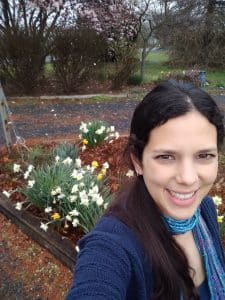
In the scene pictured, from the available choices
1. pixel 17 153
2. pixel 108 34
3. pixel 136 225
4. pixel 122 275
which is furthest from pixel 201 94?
pixel 108 34

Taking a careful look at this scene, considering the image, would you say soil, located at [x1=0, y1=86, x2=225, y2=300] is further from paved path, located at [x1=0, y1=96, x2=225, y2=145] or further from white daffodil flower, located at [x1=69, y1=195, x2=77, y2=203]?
paved path, located at [x1=0, y1=96, x2=225, y2=145]

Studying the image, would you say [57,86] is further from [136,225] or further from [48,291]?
[136,225]

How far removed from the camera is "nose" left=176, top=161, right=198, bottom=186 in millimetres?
1306

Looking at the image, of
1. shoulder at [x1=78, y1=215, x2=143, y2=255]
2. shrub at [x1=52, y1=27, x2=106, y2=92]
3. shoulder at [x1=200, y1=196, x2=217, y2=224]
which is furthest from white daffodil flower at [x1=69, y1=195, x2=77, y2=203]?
shrub at [x1=52, y1=27, x2=106, y2=92]

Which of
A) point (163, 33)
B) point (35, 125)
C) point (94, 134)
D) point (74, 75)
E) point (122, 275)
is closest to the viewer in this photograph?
point (122, 275)

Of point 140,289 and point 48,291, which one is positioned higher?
point 140,289

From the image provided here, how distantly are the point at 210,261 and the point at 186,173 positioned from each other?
0.46 meters

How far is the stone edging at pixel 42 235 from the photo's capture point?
340 centimetres

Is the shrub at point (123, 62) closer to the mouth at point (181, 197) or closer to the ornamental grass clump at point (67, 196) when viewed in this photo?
the ornamental grass clump at point (67, 196)

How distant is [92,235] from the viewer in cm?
128

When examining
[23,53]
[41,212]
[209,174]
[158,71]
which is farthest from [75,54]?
[209,174]

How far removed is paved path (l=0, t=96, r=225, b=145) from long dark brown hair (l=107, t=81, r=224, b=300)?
5789 millimetres

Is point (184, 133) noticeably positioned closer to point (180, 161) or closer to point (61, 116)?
point (180, 161)

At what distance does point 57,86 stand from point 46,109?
204 centimetres
